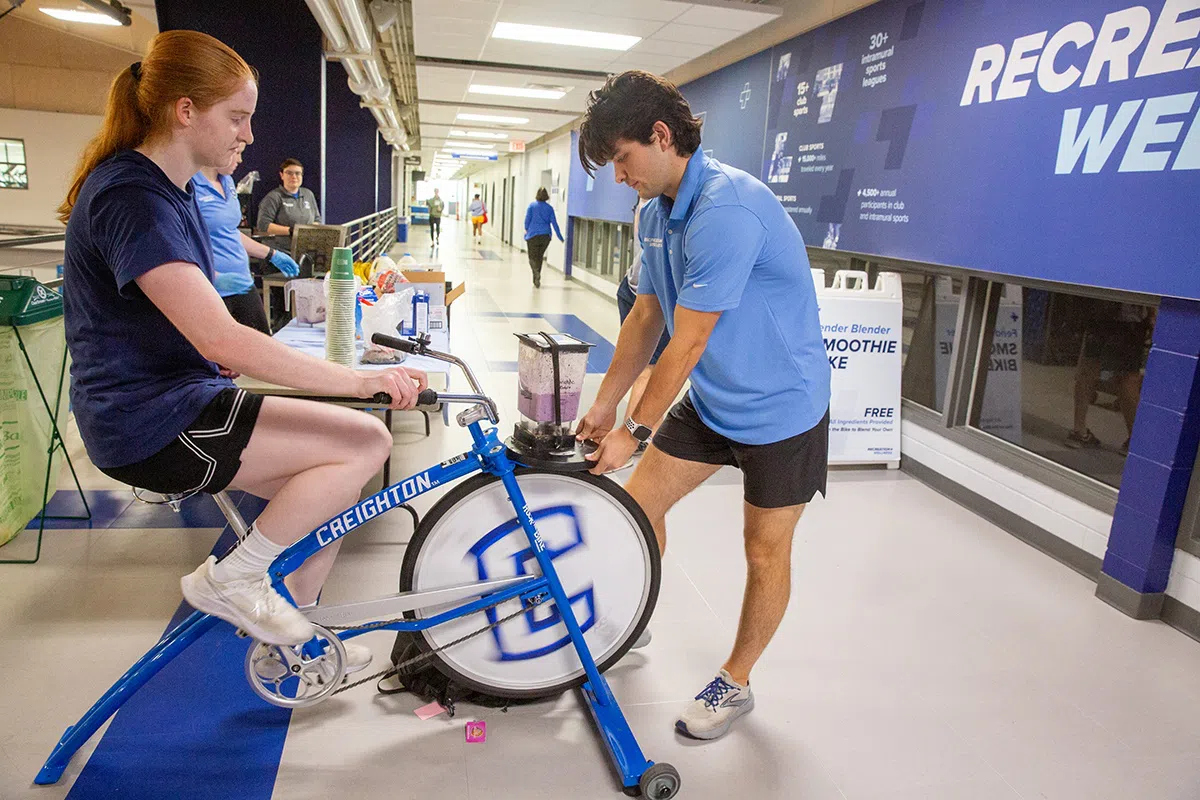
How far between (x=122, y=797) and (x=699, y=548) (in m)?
2.24

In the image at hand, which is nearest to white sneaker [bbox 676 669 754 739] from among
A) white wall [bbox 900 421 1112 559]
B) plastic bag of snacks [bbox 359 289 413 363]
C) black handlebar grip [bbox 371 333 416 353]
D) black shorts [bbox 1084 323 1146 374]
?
black handlebar grip [bbox 371 333 416 353]

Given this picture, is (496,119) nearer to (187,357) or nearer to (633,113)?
(633,113)

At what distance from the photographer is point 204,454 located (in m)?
1.72

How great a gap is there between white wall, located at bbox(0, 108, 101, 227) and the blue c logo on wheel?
1831 cm

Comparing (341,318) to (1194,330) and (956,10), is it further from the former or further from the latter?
(956,10)

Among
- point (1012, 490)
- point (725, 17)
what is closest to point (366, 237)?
point (725, 17)

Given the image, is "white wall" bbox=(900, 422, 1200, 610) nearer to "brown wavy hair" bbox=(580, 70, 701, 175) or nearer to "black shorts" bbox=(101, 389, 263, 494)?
"brown wavy hair" bbox=(580, 70, 701, 175)

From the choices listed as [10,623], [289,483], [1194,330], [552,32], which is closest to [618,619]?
[289,483]

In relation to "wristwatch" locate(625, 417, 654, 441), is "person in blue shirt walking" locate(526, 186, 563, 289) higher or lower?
higher

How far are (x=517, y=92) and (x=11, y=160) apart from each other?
1219 cm

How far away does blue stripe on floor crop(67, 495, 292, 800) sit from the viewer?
189 cm

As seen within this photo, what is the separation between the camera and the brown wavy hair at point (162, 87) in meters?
1.60

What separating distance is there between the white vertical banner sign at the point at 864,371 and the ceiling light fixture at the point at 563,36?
399 centimetres

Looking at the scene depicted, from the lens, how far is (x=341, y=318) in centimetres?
284
